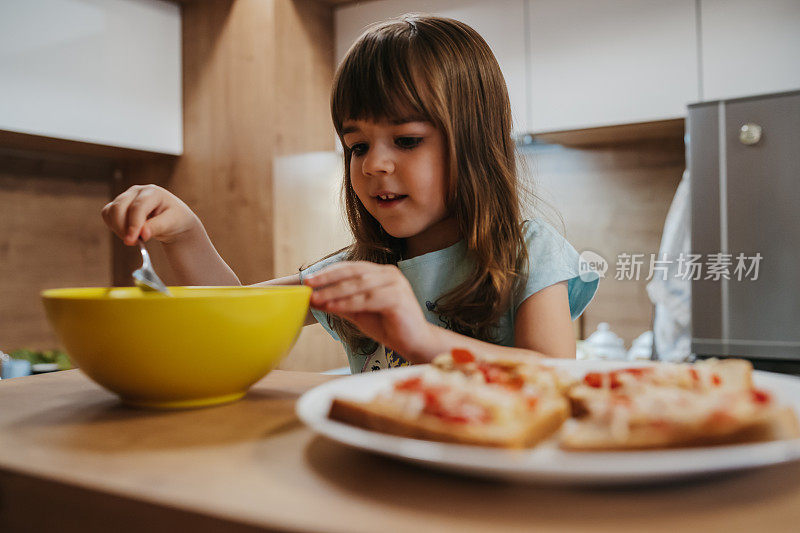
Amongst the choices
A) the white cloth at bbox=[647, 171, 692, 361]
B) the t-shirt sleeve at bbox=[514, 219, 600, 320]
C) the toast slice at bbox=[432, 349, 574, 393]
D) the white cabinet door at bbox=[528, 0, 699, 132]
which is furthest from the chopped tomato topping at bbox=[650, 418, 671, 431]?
the white cabinet door at bbox=[528, 0, 699, 132]

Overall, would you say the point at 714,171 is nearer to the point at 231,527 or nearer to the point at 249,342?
the point at 249,342

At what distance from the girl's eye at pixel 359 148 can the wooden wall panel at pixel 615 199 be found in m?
1.37

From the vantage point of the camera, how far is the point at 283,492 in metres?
0.32

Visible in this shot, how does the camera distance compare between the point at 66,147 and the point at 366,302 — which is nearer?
the point at 366,302

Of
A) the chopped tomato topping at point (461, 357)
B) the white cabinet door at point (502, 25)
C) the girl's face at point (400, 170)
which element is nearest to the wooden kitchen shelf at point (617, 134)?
the white cabinet door at point (502, 25)

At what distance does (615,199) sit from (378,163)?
1.65 meters

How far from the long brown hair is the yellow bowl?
0.51m

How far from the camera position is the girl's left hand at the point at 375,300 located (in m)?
0.60

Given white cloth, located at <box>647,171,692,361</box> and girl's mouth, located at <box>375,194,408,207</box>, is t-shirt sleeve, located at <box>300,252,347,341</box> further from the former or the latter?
white cloth, located at <box>647,171,692,361</box>

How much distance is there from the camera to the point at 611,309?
2387 mm

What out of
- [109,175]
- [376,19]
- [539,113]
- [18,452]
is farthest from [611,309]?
[18,452]

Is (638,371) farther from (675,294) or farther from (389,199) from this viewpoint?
(675,294)

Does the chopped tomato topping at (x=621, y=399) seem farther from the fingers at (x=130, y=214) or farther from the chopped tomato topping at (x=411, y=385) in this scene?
the fingers at (x=130, y=214)

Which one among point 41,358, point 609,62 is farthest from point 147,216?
point 609,62
